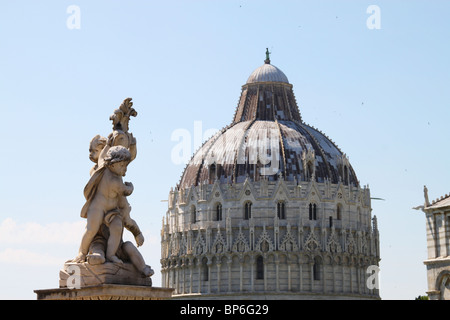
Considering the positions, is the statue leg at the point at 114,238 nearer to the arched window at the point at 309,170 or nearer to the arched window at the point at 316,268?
the arched window at the point at 316,268

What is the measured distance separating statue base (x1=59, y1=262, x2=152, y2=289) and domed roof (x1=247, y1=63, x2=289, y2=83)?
10537cm

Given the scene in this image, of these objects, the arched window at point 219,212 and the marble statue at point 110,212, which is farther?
the arched window at point 219,212

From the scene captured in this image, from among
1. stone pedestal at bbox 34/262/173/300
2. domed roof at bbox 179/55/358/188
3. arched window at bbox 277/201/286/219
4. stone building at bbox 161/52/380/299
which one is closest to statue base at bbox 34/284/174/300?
stone pedestal at bbox 34/262/173/300

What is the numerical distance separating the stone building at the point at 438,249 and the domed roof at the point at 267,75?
60.7 meters

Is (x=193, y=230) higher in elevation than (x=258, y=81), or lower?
lower

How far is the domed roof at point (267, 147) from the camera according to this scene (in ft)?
368

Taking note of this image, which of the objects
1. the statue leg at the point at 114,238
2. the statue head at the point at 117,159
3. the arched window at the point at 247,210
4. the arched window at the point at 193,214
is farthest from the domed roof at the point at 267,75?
the statue leg at the point at 114,238

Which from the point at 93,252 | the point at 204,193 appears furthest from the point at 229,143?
the point at 93,252

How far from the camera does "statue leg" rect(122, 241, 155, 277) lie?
55.9 feet

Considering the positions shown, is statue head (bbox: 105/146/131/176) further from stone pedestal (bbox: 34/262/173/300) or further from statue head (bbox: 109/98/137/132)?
stone pedestal (bbox: 34/262/173/300)

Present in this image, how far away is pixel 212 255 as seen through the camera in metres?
110

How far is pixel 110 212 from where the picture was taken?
17109mm
